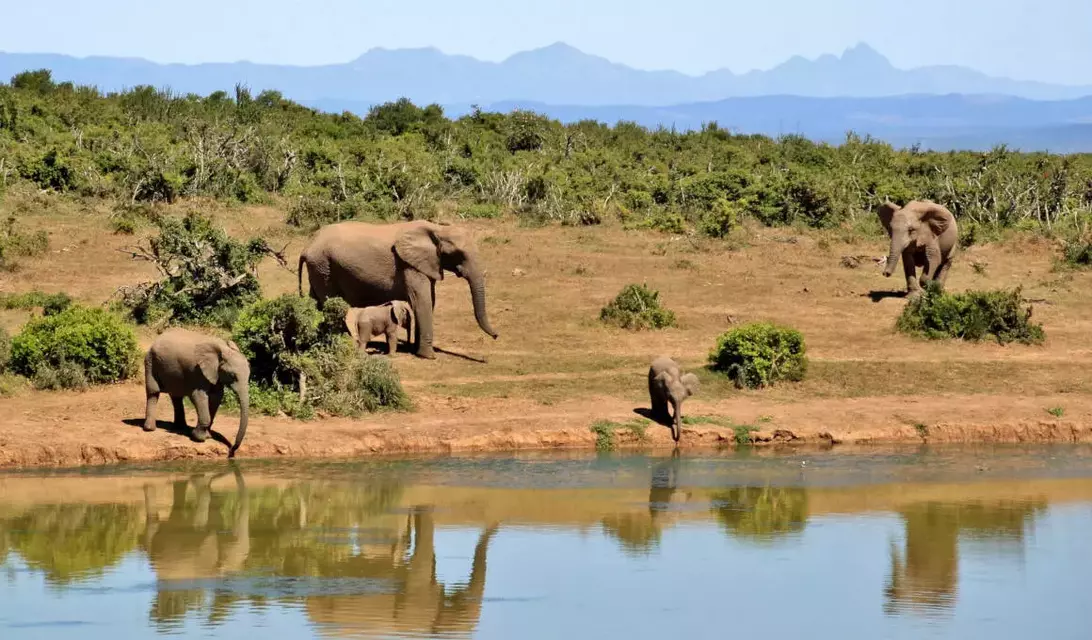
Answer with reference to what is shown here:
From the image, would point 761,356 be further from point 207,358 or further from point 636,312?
point 207,358

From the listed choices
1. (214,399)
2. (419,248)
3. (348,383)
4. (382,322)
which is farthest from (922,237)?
(214,399)

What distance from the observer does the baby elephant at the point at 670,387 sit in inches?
772

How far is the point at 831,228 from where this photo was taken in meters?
35.6

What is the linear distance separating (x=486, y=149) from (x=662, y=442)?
88.8 feet

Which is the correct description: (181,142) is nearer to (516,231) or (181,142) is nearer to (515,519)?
(516,231)

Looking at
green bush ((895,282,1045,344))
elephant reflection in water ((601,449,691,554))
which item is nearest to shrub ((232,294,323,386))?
elephant reflection in water ((601,449,691,554))

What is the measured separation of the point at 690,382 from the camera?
20172 millimetres

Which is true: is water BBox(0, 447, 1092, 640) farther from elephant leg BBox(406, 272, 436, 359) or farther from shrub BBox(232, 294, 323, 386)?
elephant leg BBox(406, 272, 436, 359)

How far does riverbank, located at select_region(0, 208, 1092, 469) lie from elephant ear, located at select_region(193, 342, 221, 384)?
3.27ft

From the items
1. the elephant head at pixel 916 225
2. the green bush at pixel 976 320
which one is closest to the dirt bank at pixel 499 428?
the green bush at pixel 976 320

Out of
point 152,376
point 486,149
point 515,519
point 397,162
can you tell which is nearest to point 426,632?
point 515,519

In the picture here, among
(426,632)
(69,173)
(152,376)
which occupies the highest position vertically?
(69,173)

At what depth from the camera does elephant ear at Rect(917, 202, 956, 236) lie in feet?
93.4

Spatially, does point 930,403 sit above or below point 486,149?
below
